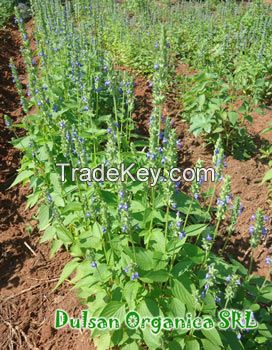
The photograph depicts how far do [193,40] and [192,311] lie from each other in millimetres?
8346

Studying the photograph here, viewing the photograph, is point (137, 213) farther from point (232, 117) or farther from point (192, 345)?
point (232, 117)

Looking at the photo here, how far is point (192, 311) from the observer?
133 inches

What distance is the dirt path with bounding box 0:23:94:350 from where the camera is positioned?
422 centimetres

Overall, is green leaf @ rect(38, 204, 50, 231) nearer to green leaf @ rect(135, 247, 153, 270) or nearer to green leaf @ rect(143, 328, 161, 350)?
green leaf @ rect(135, 247, 153, 270)

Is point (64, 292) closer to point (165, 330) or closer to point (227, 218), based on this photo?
point (165, 330)

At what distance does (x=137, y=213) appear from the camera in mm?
4082

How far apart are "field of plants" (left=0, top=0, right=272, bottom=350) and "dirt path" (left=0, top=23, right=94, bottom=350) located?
2 centimetres

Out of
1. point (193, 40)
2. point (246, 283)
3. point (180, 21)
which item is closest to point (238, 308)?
point (246, 283)

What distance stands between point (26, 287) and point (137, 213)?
1.90m

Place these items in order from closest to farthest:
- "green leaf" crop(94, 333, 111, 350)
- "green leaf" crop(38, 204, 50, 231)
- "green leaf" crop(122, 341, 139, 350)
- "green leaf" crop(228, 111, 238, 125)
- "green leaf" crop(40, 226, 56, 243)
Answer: "green leaf" crop(122, 341, 139, 350) < "green leaf" crop(94, 333, 111, 350) < "green leaf" crop(40, 226, 56, 243) < "green leaf" crop(38, 204, 50, 231) < "green leaf" crop(228, 111, 238, 125)

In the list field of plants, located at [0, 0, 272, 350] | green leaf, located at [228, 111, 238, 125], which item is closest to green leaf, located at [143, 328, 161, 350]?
field of plants, located at [0, 0, 272, 350]

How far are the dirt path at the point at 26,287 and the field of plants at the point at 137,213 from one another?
2 cm

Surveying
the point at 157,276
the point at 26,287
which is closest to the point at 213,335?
the point at 157,276

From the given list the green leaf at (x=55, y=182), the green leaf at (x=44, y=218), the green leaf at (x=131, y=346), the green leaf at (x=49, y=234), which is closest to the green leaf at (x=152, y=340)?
the green leaf at (x=131, y=346)
